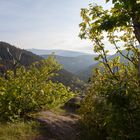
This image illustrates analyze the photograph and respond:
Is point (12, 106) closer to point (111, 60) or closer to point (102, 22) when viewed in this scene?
point (111, 60)

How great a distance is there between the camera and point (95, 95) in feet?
43.4

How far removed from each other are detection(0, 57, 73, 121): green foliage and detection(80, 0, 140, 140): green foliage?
1.64 meters

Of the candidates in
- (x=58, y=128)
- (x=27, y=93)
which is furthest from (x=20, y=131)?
(x=27, y=93)

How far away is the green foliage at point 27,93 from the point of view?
12312 mm

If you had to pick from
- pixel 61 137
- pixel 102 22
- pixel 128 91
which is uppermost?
pixel 102 22

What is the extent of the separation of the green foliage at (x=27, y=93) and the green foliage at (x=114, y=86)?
1.64 meters

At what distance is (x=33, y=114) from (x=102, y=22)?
663 centimetres

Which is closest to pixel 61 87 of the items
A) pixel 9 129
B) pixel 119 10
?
pixel 9 129

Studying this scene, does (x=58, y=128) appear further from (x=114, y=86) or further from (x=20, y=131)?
(x=114, y=86)

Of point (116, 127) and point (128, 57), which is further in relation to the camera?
point (128, 57)

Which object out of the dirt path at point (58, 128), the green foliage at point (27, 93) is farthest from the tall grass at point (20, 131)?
the green foliage at point (27, 93)

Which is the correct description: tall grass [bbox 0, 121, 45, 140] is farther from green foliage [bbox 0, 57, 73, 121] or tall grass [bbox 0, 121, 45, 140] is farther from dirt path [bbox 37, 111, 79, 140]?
green foliage [bbox 0, 57, 73, 121]

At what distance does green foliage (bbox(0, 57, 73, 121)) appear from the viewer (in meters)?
12.3

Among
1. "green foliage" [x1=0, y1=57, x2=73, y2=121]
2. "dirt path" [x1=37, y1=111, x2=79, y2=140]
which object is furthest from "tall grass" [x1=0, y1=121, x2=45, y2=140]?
"green foliage" [x1=0, y1=57, x2=73, y2=121]
